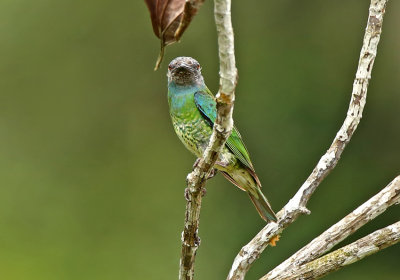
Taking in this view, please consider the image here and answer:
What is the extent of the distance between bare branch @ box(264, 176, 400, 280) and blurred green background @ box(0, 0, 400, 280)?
13.9 ft

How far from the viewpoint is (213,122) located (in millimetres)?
3896

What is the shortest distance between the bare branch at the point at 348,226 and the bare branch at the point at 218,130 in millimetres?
324

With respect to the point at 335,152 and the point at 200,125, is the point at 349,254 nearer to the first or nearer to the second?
the point at 335,152

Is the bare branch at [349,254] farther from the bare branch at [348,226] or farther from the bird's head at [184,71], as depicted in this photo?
the bird's head at [184,71]

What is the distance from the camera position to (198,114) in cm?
394

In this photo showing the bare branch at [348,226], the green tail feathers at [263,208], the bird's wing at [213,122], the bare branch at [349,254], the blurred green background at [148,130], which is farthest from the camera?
the blurred green background at [148,130]

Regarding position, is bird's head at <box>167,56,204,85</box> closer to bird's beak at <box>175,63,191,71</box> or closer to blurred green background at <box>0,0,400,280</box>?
bird's beak at <box>175,63,191,71</box>

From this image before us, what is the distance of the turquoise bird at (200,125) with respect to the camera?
3838 mm

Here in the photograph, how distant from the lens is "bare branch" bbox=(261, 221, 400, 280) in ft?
9.74

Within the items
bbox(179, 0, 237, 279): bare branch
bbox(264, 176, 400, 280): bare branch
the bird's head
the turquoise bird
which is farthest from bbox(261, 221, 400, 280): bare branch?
the bird's head

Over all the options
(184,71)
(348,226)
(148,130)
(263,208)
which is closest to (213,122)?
(184,71)

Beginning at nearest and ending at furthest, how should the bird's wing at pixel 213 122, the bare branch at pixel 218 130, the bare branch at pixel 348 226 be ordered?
1. the bare branch at pixel 218 130
2. the bare branch at pixel 348 226
3. the bird's wing at pixel 213 122

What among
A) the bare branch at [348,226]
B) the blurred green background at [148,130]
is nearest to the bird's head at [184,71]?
the bare branch at [348,226]

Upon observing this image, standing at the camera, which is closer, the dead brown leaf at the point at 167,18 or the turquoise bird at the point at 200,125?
the dead brown leaf at the point at 167,18
